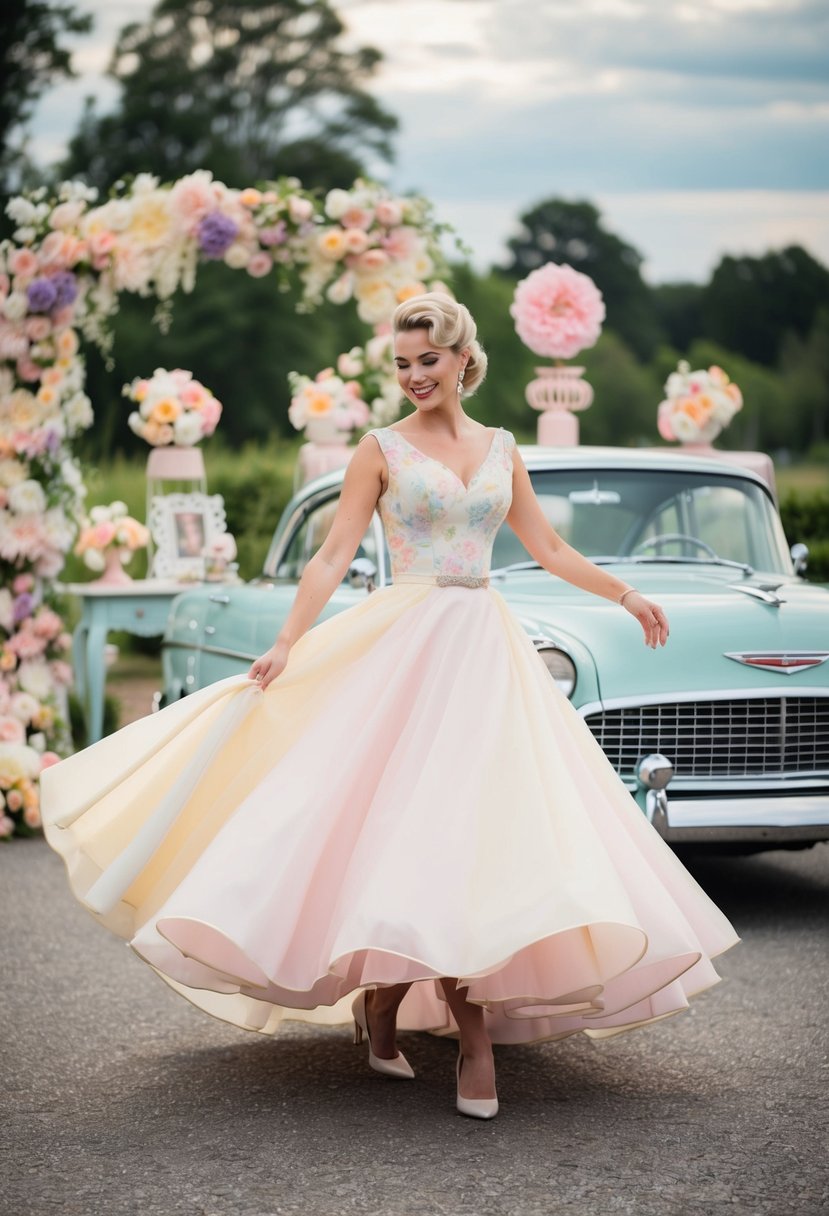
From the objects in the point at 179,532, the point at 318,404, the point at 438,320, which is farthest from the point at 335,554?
the point at 179,532

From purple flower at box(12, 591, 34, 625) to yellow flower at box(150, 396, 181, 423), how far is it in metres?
1.88

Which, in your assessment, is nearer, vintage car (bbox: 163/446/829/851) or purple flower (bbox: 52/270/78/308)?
vintage car (bbox: 163/446/829/851)

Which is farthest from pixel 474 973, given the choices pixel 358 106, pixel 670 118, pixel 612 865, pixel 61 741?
pixel 670 118

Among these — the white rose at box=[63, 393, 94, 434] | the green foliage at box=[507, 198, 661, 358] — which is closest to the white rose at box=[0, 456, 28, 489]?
the white rose at box=[63, 393, 94, 434]

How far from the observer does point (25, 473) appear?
25.9 ft

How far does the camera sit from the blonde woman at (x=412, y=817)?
3.32m

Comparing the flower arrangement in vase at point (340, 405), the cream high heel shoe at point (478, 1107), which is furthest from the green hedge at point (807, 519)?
the cream high heel shoe at point (478, 1107)

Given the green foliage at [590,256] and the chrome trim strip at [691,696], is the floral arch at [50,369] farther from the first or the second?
the green foliage at [590,256]

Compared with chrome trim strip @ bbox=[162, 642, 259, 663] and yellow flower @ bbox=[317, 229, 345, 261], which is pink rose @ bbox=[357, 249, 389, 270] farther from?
chrome trim strip @ bbox=[162, 642, 259, 663]

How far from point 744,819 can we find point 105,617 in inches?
180

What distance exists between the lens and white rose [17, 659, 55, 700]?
7.98 metres

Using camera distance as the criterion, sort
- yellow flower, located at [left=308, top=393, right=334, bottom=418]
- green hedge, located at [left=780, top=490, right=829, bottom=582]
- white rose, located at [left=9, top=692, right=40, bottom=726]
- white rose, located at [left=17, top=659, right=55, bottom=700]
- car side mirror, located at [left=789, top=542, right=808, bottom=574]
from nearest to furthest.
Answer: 1. car side mirror, located at [left=789, top=542, right=808, bottom=574]
2. white rose, located at [left=9, top=692, right=40, bottom=726]
3. white rose, located at [left=17, top=659, right=55, bottom=700]
4. yellow flower, located at [left=308, top=393, right=334, bottom=418]
5. green hedge, located at [left=780, top=490, right=829, bottom=582]

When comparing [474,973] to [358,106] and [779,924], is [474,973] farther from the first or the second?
[358,106]

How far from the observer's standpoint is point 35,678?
26.3ft
